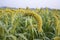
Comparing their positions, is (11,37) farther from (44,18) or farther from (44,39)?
(44,18)

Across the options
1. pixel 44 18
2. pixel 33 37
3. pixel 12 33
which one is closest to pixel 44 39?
pixel 33 37

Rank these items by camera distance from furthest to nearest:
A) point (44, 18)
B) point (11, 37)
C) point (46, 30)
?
1. point (44, 18)
2. point (46, 30)
3. point (11, 37)

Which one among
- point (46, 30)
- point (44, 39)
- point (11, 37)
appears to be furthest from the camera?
point (46, 30)

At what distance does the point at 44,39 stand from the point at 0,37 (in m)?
0.24

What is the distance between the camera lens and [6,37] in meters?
0.77

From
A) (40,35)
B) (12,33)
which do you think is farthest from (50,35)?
(12,33)

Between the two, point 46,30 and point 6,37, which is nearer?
point 6,37

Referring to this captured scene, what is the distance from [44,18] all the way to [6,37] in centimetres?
55

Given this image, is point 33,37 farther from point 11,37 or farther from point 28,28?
point 11,37

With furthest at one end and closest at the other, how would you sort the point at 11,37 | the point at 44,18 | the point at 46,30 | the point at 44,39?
1. the point at 44,18
2. the point at 46,30
3. the point at 44,39
4. the point at 11,37

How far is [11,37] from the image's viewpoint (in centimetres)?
74

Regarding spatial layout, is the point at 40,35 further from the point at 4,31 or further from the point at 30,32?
the point at 4,31

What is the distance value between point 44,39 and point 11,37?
0.68 feet

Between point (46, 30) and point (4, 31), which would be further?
point (46, 30)
